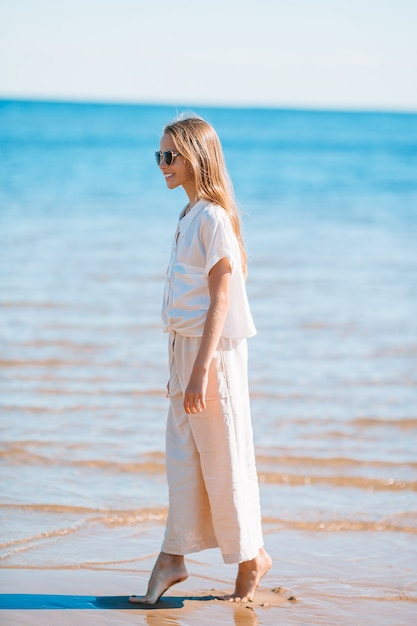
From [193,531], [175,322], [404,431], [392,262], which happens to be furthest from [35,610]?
[392,262]

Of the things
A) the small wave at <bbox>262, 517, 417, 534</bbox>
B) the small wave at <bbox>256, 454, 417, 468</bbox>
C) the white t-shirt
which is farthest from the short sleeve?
the small wave at <bbox>256, 454, 417, 468</bbox>

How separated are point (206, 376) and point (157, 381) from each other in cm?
375

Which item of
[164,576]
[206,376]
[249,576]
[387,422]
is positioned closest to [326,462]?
[387,422]

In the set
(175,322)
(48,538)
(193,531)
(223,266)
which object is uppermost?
(223,266)

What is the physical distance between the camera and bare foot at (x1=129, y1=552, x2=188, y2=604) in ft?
12.9

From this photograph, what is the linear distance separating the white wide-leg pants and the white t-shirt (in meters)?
0.07

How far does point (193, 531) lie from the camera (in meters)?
3.92

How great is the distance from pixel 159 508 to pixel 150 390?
2113 millimetres

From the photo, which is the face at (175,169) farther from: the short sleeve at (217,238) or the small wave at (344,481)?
the small wave at (344,481)

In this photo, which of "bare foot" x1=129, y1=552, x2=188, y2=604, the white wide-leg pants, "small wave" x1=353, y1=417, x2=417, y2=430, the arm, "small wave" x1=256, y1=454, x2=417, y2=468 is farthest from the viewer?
"small wave" x1=353, y1=417, x2=417, y2=430

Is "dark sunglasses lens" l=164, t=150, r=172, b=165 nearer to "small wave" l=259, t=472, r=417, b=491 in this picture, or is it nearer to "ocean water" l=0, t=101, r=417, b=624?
"ocean water" l=0, t=101, r=417, b=624

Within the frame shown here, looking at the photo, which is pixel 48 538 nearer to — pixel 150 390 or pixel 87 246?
pixel 150 390

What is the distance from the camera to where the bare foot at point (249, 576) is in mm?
3965

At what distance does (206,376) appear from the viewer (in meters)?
3.70
